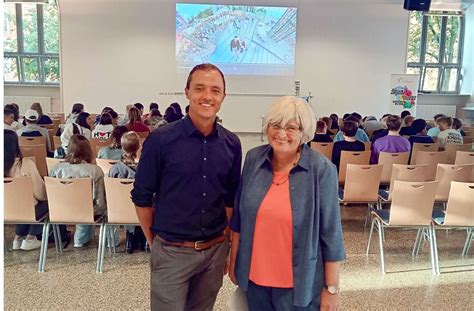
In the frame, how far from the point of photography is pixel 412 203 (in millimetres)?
3775

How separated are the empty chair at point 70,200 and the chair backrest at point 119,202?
15cm

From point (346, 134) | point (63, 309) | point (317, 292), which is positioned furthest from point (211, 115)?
point (346, 134)

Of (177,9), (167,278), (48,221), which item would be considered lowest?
(48,221)

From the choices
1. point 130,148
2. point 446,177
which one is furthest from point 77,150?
point 446,177

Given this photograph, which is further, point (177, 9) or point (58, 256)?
point (177, 9)

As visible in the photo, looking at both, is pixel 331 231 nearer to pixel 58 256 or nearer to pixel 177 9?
pixel 58 256

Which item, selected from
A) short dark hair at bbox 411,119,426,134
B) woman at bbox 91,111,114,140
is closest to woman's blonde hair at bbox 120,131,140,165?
woman at bbox 91,111,114,140

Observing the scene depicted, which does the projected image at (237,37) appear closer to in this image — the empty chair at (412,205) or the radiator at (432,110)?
the radiator at (432,110)

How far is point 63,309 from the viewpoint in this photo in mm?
3109

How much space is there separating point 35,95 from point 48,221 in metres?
11.0

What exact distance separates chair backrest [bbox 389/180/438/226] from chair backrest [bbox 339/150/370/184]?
1.46 m

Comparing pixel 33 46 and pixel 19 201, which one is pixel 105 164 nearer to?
pixel 19 201

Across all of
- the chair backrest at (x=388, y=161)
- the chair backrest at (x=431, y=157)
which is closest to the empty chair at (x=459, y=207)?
the chair backrest at (x=388, y=161)

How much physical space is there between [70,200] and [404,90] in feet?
37.7
